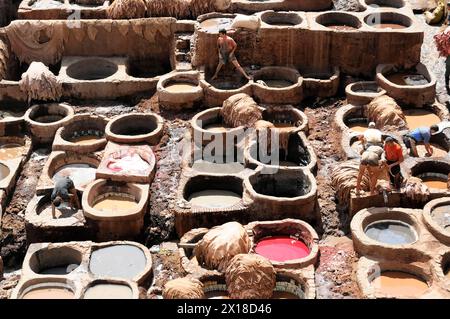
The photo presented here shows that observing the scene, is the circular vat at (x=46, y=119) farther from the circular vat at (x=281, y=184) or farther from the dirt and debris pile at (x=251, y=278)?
the dirt and debris pile at (x=251, y=278)

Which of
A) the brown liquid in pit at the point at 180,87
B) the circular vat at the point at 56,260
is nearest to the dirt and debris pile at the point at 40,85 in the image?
the brown liquid in pit at the point at 180,87

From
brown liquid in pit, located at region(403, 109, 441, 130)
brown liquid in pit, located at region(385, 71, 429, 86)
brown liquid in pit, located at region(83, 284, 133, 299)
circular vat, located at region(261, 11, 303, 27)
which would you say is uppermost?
circular vat, located at region(261, 11, 303, 27)

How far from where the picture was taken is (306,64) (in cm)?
2597

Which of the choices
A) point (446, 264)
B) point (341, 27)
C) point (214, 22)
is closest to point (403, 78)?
point (341, 27)

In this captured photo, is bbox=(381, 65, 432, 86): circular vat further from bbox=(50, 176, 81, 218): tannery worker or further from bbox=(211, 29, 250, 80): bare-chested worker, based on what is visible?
bbox=(50, 176, 81, 218): tannery worker

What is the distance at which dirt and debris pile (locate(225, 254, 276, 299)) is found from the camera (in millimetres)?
18344

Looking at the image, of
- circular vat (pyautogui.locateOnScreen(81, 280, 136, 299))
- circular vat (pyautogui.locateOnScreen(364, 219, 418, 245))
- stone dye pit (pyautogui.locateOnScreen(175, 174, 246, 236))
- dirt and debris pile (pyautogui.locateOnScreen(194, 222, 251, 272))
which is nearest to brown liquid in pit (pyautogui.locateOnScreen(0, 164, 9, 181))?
stone dye pit (pyautogui.locateOnScreen(175, 174, 246, 236))

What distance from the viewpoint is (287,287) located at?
19.0 metres

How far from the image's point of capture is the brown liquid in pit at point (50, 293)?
19.0m

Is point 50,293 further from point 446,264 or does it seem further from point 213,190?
point 446,264

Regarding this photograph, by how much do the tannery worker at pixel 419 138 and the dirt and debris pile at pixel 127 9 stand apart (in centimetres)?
954

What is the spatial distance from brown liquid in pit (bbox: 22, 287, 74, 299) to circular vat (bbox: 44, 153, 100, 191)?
3.97 m

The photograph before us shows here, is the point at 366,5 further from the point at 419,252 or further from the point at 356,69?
the point at 419,252

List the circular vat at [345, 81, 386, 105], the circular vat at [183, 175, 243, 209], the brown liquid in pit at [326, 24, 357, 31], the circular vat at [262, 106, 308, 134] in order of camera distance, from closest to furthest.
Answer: the circular vat at [183, 175, 243, 209], the circular vat at [262, 106, 308, 134], the circular vat at [345, 81, 386, 105], the brown liquid in pit at [326, 24, 357, 31]
